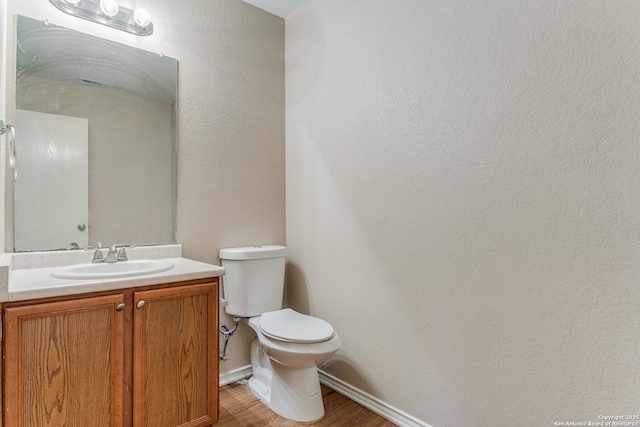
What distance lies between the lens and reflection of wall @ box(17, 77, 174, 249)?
160 centimetres

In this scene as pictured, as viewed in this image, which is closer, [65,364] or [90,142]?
[65,364]

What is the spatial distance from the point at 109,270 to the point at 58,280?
327 millimetres

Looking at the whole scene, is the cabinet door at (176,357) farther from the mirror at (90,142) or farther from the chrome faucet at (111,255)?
the mirror at (90,142)

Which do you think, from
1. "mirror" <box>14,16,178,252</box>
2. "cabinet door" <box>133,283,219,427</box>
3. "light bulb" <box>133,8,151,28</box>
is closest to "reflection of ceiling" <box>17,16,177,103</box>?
"mirror" <box>14,16,178,252</box>

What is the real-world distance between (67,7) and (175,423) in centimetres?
192

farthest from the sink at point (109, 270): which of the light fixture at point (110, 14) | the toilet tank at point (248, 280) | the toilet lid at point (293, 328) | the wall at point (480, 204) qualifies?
the light fixture at point (110, 14)

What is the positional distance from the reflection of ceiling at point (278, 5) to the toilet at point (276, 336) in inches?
63.3

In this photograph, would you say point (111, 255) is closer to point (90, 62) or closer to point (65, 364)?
point (65, 364)

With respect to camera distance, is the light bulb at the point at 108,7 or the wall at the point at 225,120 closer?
the light bulb at the point at 108,7

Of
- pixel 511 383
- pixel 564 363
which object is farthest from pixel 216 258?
pixel 564 363

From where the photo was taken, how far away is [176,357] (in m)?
1.37

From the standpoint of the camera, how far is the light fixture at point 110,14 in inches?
62.2

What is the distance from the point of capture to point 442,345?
1.54m

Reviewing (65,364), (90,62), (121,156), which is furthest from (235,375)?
(90,62)
